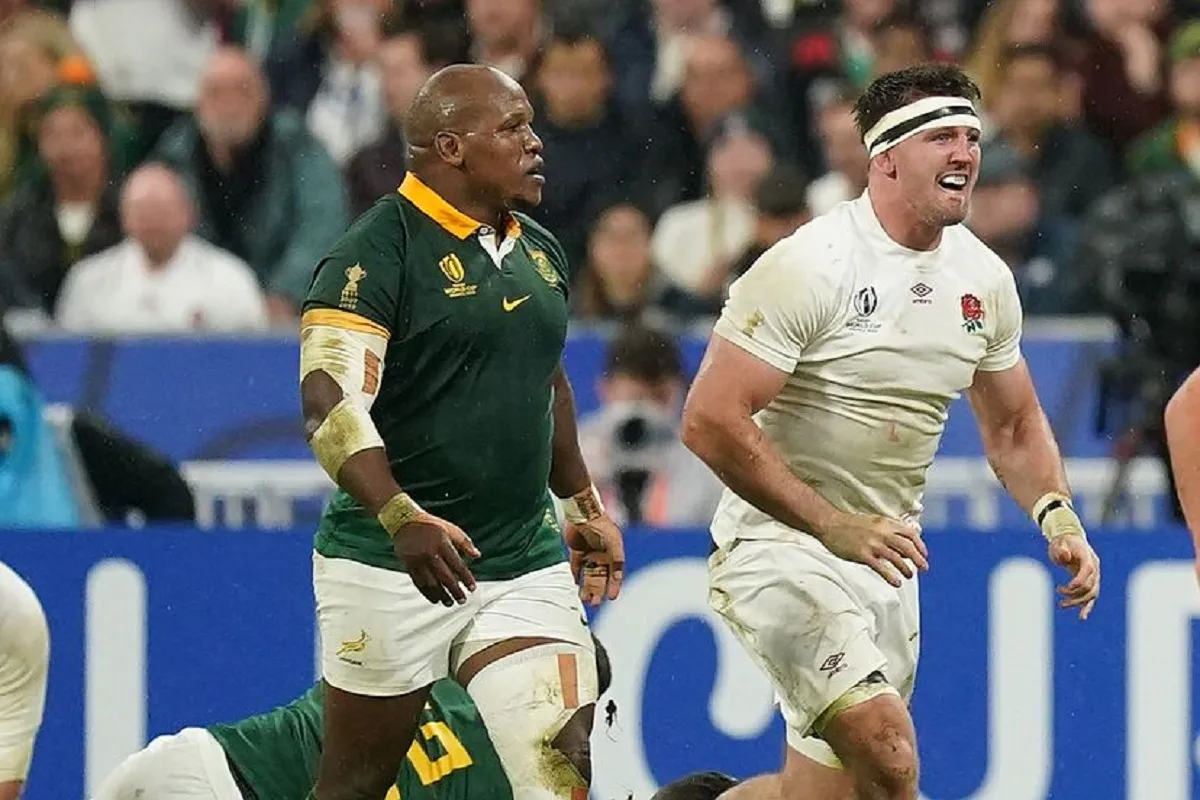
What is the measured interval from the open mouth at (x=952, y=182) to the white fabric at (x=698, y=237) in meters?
4.92

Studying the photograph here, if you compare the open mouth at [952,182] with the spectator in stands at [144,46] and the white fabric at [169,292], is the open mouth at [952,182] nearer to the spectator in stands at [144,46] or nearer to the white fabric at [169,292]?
the white fabric at [169,292]

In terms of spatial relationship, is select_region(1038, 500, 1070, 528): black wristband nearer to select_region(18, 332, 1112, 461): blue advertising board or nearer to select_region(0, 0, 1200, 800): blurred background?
select_region(0, 0, 1200, 800): blurred background

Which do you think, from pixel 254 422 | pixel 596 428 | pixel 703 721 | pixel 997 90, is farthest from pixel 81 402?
pixel 997 90

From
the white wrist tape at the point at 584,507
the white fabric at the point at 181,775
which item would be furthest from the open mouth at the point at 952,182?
the white fabric at the point at 181,775

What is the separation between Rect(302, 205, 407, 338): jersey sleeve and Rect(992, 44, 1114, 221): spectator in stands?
6.20 meters

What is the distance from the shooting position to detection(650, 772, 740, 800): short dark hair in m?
8.09

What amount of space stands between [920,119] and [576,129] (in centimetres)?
554

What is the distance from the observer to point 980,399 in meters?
7.75

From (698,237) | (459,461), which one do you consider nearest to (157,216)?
(698,237)

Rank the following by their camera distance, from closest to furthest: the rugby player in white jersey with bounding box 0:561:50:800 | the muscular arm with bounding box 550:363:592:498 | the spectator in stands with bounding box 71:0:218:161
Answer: the rugby player in white jersey with bounding box 0:561:50:800, the muscular arm with bounding box 550:363:592:498, the spectator in stands with bounding box 71:0:218:161

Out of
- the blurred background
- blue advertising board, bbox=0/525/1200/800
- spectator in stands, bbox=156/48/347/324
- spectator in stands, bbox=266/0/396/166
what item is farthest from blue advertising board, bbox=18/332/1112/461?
blue advertising board, bbox=0/525/1200/800

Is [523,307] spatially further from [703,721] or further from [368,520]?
[703,721]

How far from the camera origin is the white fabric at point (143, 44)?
1376 cm

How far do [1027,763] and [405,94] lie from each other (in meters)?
5.32
